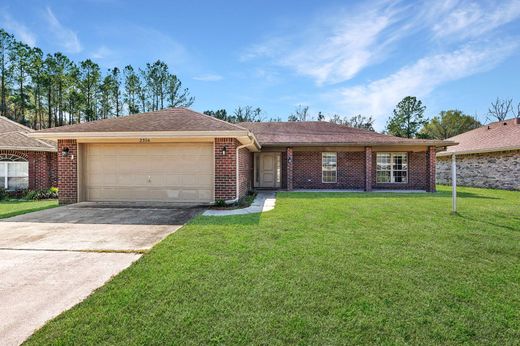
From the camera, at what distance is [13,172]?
13.2 metres

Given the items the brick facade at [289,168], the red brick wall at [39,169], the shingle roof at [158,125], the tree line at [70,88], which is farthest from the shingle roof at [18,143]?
the tree line at [70,88]

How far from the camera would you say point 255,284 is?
3.24 meters

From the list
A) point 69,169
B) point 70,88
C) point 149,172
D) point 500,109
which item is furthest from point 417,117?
point 70,88

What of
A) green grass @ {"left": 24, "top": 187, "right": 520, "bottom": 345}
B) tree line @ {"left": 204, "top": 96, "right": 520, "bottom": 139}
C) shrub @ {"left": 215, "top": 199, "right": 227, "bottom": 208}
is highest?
tree line @ {"left": 204, "top": 96, "right": 520, "bottom": 139}

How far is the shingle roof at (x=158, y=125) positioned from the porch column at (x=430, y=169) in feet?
36.1

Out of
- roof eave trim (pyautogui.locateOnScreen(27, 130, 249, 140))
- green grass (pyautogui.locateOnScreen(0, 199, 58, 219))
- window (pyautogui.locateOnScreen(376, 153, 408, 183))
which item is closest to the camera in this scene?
green grass (pyautogui.locateOnScreen(0, 199, 58, 219))

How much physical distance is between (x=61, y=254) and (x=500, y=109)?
174ft

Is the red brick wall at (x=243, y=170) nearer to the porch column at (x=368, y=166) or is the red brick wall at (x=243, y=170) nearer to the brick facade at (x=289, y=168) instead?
the brick facade at (x=289, y=168)

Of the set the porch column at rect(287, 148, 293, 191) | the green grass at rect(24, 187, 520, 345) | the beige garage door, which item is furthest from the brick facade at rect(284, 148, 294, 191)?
the green grass at rect(24, 187, 520, 345)

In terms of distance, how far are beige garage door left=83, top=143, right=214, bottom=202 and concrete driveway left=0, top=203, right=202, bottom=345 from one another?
1.53m

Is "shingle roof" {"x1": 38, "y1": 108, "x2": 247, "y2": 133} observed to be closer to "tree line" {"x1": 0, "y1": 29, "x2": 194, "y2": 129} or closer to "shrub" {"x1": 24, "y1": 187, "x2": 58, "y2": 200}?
"shrub" {"x1": 24, "y1": 187, "x2": 58, "y2": 200}

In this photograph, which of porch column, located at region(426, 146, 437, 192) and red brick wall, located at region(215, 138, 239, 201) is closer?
red brick wall, located at region(215, 138, 239, 201)

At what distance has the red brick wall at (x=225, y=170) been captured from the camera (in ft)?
29.9

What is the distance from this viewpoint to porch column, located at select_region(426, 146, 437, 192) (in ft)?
47.5
